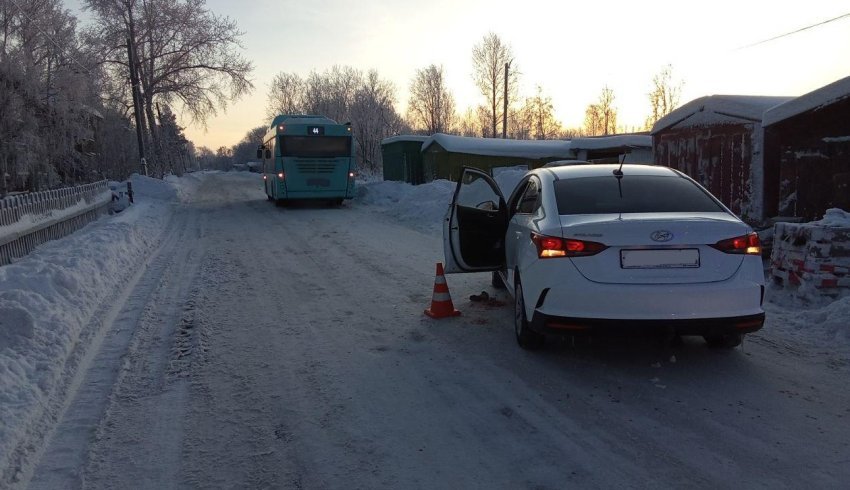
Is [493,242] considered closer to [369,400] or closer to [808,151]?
[369,400]

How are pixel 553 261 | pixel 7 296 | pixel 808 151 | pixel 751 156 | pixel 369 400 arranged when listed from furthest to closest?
pixel 751 156
pixel 808 151
pixel 7 296
pixel 553 261
pixel 369 400

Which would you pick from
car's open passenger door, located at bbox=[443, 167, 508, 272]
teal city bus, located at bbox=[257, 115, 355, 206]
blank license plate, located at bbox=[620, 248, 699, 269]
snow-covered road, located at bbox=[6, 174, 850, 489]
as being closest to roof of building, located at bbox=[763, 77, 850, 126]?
snow-covered road, located at bbox=[6, 174, 850, 489]

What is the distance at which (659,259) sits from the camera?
4.07 m

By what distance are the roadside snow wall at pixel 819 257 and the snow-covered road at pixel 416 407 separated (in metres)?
1.20

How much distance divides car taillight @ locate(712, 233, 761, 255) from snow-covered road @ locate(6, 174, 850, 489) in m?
0.94

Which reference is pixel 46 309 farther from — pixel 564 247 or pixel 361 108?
pixel 361 108

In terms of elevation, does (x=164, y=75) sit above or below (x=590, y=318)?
above

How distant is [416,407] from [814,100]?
8.06 m

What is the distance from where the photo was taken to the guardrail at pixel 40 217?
971 centimetres

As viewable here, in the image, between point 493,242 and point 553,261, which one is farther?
point 493,242

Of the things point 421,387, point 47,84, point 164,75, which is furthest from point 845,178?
point 164,75

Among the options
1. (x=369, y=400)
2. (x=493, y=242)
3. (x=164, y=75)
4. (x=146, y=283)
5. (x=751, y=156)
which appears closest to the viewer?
(x=369, y=400)

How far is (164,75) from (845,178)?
3364cm

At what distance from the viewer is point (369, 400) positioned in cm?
402
